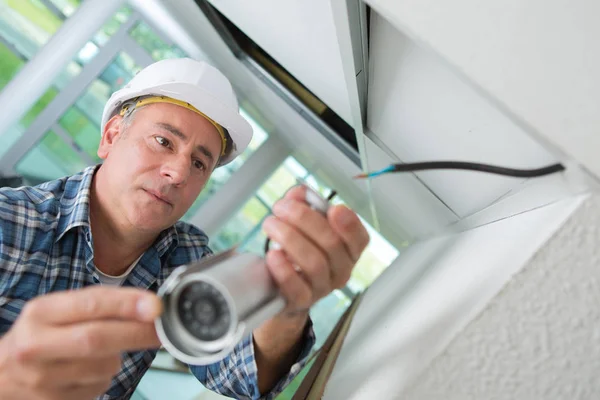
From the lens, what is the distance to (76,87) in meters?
2.41

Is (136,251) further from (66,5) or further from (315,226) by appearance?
(66,5)

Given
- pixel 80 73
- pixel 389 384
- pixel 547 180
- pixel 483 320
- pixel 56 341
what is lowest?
pixel 80 73

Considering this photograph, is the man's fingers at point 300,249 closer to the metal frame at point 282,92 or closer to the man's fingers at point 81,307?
the man's fingers at point 81,307

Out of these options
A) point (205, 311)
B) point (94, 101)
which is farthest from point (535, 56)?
point (94, 101)

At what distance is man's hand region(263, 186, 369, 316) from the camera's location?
0.40m

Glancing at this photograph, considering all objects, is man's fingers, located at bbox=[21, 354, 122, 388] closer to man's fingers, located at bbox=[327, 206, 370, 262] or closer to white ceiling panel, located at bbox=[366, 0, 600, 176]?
man's fingers, located at bbox=[327, 206, 370, 262]

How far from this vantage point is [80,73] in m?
2.40

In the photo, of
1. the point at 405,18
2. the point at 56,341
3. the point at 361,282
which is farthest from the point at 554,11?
the point at 361,282

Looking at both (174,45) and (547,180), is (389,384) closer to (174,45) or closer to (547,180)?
(547,180)

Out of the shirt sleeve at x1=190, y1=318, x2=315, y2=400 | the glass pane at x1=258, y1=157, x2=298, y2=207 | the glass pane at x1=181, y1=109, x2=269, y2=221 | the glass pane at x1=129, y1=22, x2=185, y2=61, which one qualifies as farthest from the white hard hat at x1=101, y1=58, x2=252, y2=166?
the glass pane at x1=258, y1=157, x2=298, y2=207

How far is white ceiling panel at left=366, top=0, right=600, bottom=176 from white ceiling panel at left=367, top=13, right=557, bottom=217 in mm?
23

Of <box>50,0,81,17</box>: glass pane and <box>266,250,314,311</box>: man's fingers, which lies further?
<box>50,0,81,17</box>: glass pane

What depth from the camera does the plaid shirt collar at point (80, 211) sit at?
0.93 metres

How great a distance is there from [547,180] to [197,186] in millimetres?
833
